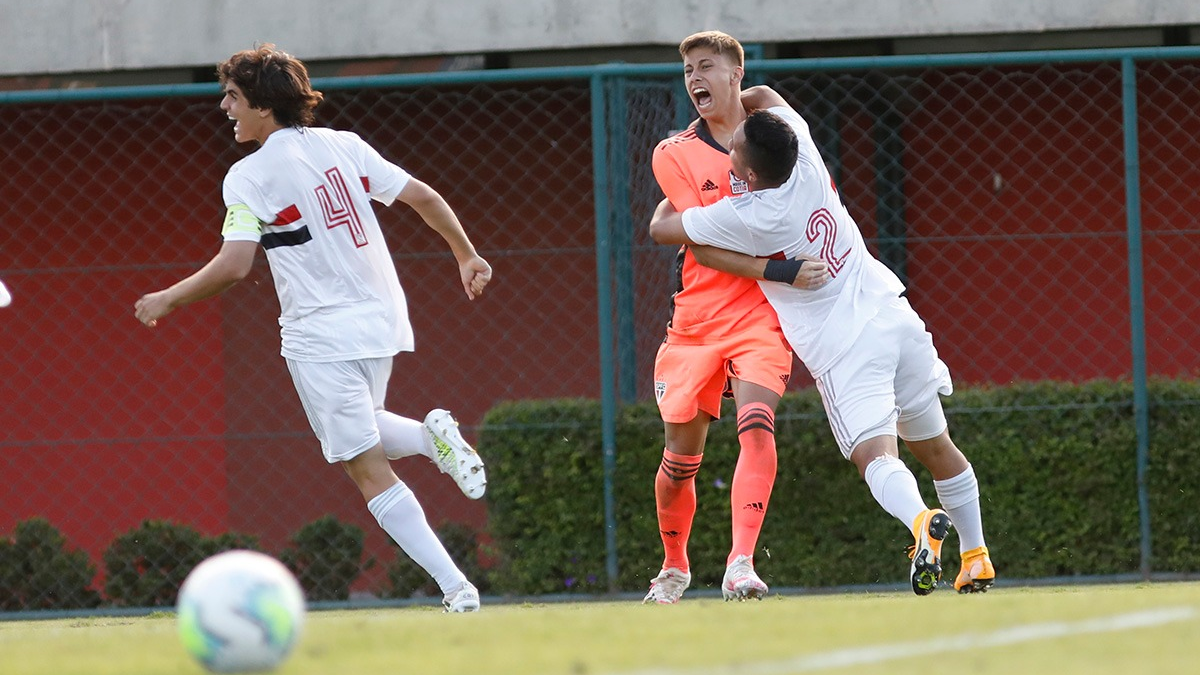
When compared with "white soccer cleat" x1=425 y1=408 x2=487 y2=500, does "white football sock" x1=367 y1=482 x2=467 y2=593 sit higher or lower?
lower

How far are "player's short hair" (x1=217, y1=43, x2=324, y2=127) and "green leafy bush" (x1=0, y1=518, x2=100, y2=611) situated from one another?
11.5ft

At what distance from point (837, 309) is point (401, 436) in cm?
160

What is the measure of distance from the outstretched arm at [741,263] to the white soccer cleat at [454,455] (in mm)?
993

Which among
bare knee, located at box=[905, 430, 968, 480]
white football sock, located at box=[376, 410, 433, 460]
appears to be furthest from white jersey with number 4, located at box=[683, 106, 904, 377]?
white football sock, located at box=[376, 410, 433, 460]

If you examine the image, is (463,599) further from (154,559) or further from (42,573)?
(42,573)

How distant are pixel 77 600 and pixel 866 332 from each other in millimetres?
4684

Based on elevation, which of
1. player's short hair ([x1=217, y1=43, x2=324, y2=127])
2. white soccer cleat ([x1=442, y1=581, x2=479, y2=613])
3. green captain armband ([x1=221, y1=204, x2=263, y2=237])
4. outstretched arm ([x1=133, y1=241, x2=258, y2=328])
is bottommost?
white soccer cleat ([x1=442, y1=581, x2=479, y2=613])

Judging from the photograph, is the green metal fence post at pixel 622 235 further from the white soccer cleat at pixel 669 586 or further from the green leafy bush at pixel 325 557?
the green leafy bush at pixel 325 557

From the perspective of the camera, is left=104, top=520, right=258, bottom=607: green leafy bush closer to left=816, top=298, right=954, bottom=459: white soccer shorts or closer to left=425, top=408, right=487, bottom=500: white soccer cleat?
left=425, top=408, right=487, bottom=500: white soccer cleat

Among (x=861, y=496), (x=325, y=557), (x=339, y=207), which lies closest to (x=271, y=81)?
(x=339, y=207)

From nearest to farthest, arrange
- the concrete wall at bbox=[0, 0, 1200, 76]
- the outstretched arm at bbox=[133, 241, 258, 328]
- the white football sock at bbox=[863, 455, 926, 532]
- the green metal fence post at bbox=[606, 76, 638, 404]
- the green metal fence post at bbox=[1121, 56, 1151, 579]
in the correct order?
1. the white football sock at bbox=[863, 455, 926, 532]
2. the outstretched arm at bbox=[133, 241, 258, 328]
3. the green metal fence post at bbox=[1121, 56, 1151, 579]
4. the green metal fence post at bbox=[606, 76, 638, 404]
5. the concrete wall at bbox=[0, 0, 1200, 76]

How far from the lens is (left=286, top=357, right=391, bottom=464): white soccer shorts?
572cm

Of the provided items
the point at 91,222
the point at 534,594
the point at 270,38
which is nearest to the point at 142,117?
the point at 91,222

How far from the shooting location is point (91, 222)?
1029 centimetres
